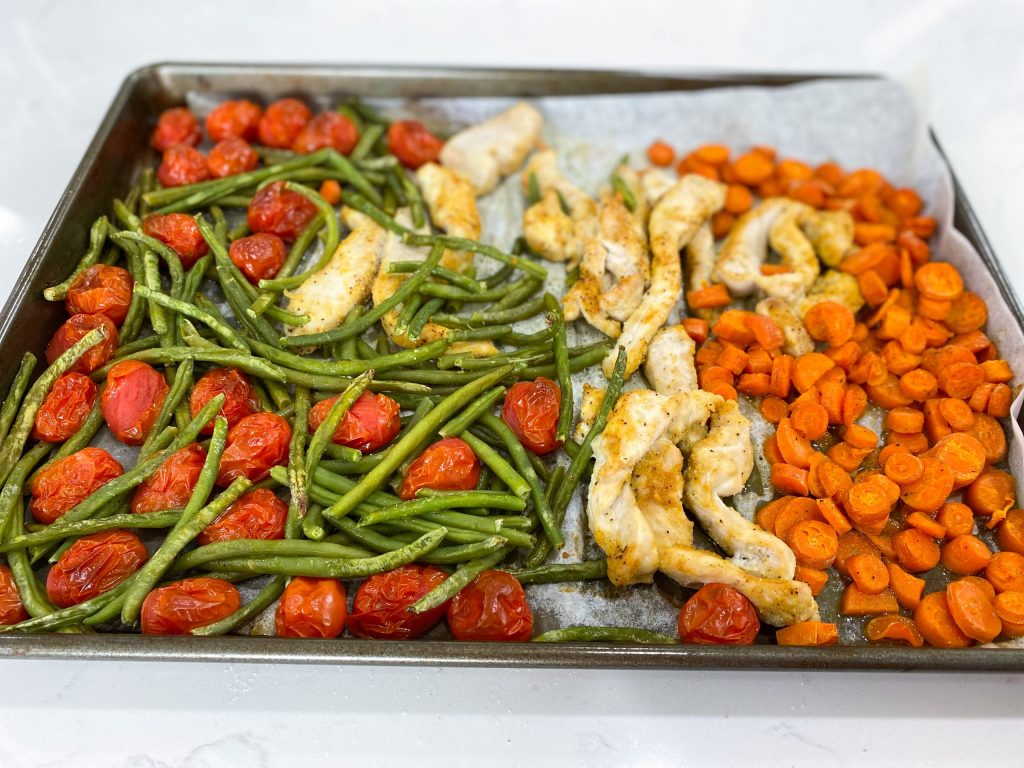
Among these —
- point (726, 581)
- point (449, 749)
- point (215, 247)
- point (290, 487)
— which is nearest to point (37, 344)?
point (215, 247)

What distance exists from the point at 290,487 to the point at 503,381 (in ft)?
3.42

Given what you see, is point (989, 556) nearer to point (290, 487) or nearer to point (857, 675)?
point (857, 675)

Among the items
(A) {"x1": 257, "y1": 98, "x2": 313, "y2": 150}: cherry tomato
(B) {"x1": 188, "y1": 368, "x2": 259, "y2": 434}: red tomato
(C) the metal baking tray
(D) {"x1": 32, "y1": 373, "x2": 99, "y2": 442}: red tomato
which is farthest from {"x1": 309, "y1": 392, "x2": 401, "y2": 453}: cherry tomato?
(A) {"x1": 257, "y1": 98, "x2": 313, "y2": 150}: cherry tomato

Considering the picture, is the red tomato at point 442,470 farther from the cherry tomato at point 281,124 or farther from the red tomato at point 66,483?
the cherry tomato at point 281,124

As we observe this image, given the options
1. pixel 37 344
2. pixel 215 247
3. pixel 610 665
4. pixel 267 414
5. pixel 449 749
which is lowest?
pixel 449 749

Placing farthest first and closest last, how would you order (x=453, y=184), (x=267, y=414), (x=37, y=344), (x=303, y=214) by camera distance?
1. (x=453, y=184)
2. (x=303, y=214)
3. (x=37, y=344)
4. (x=267, y=414)

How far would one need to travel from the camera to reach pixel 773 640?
3254mm

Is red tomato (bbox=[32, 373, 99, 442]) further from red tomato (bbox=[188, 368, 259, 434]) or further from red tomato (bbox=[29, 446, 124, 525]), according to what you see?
red tomato (bbox=[188, 368, 259, 434])

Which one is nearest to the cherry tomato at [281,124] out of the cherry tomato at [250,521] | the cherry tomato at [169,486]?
the cherry tomato at [169,486]

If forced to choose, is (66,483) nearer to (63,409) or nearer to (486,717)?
(63,409)

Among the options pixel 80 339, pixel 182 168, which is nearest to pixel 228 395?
pixel 80 339

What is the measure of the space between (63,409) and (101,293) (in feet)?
2.03

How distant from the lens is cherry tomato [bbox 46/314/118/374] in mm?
3598

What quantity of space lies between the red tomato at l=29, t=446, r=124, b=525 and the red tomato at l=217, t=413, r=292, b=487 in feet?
1.57
